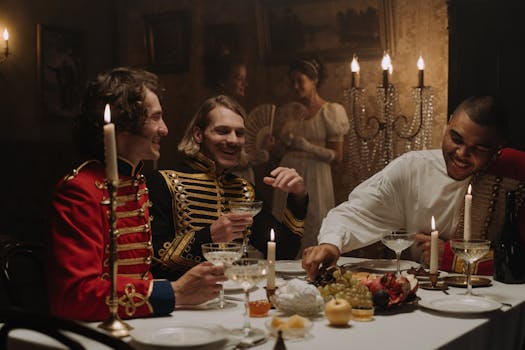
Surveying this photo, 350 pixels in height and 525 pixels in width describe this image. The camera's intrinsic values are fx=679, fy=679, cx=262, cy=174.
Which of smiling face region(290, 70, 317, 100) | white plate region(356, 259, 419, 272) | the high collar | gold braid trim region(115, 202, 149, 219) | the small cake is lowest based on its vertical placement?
white plate region(356, 259, 419, 272)

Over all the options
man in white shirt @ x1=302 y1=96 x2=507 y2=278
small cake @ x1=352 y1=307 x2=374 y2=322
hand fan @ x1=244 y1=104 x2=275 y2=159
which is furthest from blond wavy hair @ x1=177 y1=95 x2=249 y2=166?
small cake @ x1=352 y1=307 x2=374 y2=322

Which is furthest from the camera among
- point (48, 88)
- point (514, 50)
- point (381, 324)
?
point (48, 88)

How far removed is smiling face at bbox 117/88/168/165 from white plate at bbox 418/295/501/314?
105 centimetres

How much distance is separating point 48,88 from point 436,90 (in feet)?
11.5

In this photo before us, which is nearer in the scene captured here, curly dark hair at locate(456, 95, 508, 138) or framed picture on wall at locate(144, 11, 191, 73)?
curly dark hair at locate(456, 95, 508, 138)

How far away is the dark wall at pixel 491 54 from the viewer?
3670mm

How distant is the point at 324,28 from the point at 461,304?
280 centimetres

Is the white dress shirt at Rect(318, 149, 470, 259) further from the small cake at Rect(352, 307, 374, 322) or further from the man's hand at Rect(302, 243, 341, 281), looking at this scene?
the small cake at Rect(352, 307, 374, 322)

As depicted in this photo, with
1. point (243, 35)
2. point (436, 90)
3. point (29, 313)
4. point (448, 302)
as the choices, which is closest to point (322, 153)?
point (436, 90)

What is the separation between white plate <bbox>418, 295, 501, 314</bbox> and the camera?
212cm

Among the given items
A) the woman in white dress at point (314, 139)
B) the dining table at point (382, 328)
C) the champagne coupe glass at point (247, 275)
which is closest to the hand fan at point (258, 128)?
the woman in white dress at point (314, 139)

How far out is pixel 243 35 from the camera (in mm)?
5094

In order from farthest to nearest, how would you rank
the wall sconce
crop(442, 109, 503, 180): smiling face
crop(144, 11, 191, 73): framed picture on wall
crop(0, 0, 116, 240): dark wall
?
crop(0, 0, 116, 240): dark wall < the wall sconce < crop(144, 11, 191, 73): framed picture on wall < crop(442, 109, 503, 180): smiling face

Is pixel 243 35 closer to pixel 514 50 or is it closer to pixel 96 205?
pixel 514 50
